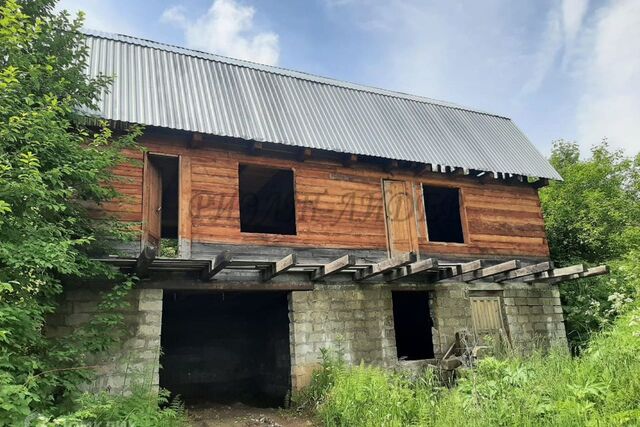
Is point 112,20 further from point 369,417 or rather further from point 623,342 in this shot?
point 623,342

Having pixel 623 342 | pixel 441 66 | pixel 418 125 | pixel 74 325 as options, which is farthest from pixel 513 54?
pixel 74 325

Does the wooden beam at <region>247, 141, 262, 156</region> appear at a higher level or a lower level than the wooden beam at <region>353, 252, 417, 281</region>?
higher

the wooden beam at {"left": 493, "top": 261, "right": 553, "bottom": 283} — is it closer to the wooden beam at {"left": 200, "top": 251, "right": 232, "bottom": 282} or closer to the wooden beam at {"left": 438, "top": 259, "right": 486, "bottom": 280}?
the wooden beam at {"left": 438, "top": 259, "right": 486, "bottom": 280}

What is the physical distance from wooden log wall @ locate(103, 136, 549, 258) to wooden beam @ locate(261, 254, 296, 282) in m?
0.74

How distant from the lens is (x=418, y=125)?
1212 cm

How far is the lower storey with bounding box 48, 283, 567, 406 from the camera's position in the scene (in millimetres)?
7691

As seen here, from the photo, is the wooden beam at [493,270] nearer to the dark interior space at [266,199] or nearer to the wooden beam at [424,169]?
the wooden beam at [424,169]

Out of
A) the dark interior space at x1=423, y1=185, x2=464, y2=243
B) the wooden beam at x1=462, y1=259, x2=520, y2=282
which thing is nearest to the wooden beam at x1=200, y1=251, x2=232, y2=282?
the wooden beam at x1=462, y1=259, x2=520, y2=282

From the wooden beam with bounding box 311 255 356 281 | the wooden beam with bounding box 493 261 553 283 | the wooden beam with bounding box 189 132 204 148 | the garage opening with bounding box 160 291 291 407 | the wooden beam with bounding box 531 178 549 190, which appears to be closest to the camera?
the wooden beam with bounding box 311 255 356 281

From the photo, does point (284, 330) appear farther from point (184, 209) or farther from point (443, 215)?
point (443, 215)

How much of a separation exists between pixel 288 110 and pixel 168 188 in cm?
359

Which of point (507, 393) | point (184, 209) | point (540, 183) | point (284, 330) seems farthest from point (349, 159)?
point (507, 393)

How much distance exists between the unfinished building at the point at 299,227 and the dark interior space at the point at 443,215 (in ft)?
0.77

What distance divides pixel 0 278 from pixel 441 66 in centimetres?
1572
